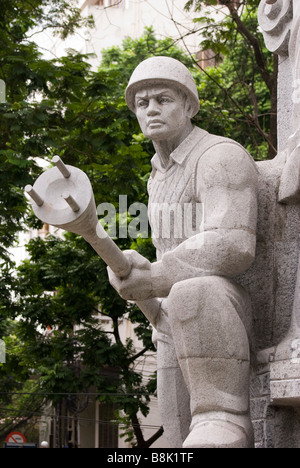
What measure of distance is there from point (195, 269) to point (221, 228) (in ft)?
0.82

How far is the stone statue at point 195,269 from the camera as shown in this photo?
15.9 feet

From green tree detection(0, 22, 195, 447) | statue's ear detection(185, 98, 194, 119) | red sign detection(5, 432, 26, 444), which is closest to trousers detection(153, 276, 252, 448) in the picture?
statue's ear detection(185, 98, 194, 119)

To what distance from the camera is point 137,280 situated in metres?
5.19

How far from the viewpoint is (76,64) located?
12.3m

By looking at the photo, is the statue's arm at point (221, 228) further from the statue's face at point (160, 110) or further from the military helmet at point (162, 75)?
the military helmet at point (162, 75)

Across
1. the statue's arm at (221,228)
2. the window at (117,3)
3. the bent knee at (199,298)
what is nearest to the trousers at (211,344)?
the bent knee at (199,298)

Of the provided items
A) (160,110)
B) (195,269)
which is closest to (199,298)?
(195,269)

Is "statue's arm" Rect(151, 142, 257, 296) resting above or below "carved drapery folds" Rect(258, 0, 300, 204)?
below

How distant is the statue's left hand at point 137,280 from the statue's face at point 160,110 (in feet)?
2.56

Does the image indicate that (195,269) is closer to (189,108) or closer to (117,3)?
(189,108)

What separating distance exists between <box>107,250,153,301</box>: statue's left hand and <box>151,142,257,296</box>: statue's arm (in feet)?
0.12

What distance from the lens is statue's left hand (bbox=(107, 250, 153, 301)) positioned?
520cm

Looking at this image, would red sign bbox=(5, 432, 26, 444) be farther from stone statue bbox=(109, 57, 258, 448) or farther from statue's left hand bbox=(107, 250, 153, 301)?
statue's left hand bbox=(107, 250, 153, 301)
